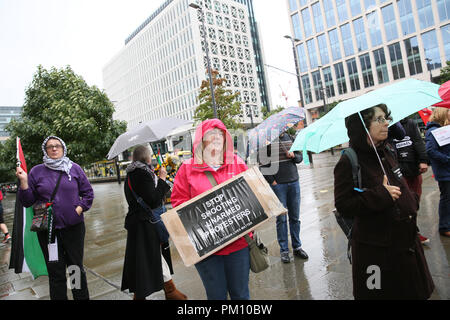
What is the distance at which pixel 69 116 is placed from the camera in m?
9.88

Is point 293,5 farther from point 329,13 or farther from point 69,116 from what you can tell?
point 69,116

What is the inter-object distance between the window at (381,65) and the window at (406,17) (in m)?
3.78

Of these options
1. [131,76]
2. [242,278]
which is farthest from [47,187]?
[131,76]

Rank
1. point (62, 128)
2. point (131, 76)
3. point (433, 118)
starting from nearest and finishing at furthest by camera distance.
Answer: point (433, 118) < point (62, 128) < point (131, 76)

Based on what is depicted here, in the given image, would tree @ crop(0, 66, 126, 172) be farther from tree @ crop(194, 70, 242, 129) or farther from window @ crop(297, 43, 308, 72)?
window @ crop(297, 43, 308, 72)

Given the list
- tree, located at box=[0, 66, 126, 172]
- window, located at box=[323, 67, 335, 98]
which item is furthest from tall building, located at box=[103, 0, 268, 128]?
tree, located at box=[0, 66, 126, 172]

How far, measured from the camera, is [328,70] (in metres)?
50.3

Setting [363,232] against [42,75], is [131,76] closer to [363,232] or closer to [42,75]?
[42,75]

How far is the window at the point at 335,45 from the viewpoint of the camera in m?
48.6

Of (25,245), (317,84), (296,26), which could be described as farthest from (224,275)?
(296,26)

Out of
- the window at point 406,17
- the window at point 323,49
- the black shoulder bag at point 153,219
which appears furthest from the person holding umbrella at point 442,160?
the window at point 323,49

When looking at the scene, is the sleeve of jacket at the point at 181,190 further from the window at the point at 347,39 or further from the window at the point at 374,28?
the window at the point at 347,39
